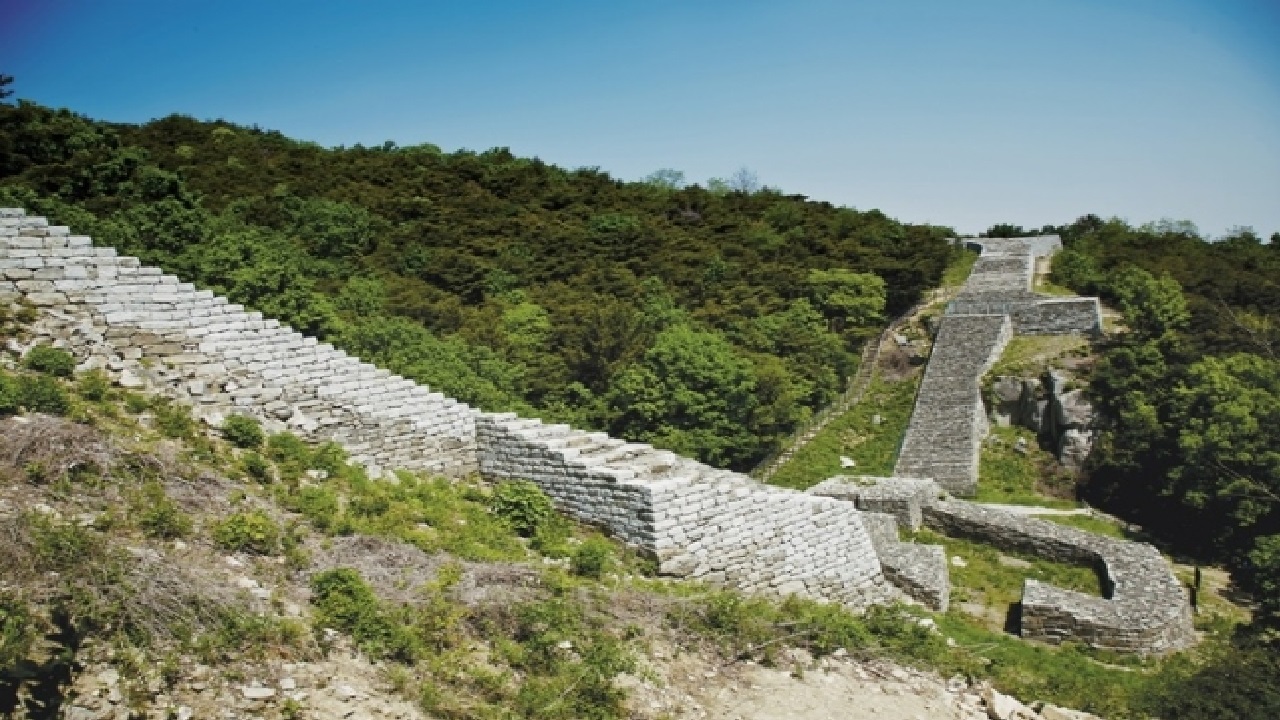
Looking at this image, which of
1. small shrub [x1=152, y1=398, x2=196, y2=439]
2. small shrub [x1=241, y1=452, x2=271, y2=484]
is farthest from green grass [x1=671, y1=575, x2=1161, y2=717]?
small shrub [x1=152, y1=398, x2=196, y2=439]

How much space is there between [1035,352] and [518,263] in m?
19.1

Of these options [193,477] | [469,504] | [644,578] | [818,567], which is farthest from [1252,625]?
[193,477]

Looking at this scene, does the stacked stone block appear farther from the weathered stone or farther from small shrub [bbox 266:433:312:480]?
the weathered stone

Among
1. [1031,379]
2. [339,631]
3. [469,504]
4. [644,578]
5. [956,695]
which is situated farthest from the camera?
[1031,379]

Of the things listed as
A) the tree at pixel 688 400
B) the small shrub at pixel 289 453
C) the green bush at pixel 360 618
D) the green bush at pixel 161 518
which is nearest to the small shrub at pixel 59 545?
the green bush at pixel 161 518

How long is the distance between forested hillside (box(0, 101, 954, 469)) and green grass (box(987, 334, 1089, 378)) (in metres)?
5.08

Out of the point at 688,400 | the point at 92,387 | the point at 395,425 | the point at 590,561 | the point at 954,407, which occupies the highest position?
the point at 92,387

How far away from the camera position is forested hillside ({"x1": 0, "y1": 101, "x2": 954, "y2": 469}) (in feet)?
71.9

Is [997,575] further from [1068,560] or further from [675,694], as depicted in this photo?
[675,694]

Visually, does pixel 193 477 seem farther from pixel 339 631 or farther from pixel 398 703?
pixel 398 703

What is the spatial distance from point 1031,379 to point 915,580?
582 inches

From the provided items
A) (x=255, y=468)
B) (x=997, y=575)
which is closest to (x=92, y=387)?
(x=255, y=468)

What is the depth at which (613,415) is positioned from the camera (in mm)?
22344

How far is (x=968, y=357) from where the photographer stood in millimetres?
27078
